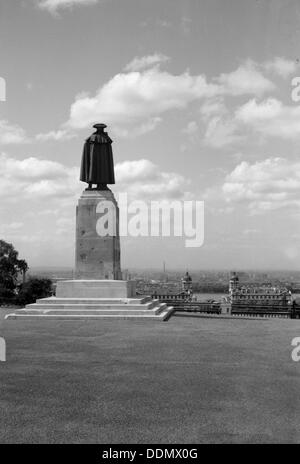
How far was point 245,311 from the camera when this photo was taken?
82.3ft

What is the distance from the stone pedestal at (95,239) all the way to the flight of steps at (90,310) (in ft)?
9.09

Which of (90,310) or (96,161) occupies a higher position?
(96,161)

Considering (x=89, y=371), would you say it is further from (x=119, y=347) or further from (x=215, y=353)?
(x=215, y=353)

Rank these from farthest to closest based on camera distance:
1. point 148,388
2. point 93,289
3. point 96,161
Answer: point 96,161 < point 93,289 < point 148,388

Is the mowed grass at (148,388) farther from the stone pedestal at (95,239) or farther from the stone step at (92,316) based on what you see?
the stone pedestal at (95,239)

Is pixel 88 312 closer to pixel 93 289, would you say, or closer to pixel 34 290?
pixel 93 289

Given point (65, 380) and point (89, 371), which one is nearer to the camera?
point (65, 380)

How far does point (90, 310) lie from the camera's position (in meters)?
19.8

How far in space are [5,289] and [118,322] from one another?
23.1 m

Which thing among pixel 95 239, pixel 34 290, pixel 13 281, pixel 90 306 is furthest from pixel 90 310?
pixel 13 281

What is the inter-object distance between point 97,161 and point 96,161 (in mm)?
53

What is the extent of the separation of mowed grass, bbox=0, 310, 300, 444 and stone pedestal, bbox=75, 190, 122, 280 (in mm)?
8363

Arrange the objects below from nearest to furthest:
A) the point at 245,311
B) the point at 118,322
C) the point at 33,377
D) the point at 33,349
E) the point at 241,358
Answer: the point at 33,377 → the point at 241,358 → the point at 33,349 → the point at 118,322 → the point at 245,311
